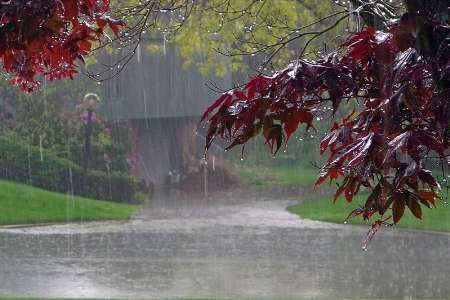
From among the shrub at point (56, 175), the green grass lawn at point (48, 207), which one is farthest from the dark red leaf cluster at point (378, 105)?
the shrub at point (56, 175)

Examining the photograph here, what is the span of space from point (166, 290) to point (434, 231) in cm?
722

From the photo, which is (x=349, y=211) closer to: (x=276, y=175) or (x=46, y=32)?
(x=276, y=175)

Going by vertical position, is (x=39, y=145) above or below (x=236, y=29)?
below

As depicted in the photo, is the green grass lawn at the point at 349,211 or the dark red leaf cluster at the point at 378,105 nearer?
the dark red leaf cluster at the point at 378,105

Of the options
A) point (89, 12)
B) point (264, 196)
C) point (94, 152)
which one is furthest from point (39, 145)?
point (89, 12)

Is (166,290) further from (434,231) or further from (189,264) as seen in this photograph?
(434,231)

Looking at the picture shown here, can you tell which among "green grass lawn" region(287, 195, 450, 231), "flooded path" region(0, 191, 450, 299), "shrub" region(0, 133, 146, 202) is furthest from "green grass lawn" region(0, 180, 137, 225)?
"green grass lawn" region(287, 195, 450, 231)

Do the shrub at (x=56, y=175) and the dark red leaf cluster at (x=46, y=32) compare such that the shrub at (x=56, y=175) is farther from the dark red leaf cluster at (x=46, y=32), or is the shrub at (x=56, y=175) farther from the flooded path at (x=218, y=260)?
the dark red leaf cluster at (x=46, y=32)

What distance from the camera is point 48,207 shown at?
1653cm

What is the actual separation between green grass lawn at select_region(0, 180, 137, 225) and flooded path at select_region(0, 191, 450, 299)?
2.13 feet

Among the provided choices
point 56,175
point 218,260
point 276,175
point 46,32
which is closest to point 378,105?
point 46,32

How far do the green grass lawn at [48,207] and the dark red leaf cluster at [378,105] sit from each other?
1287 cm

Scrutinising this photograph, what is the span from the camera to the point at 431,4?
2545 mm

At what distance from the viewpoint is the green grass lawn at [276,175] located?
2356 centimetres
